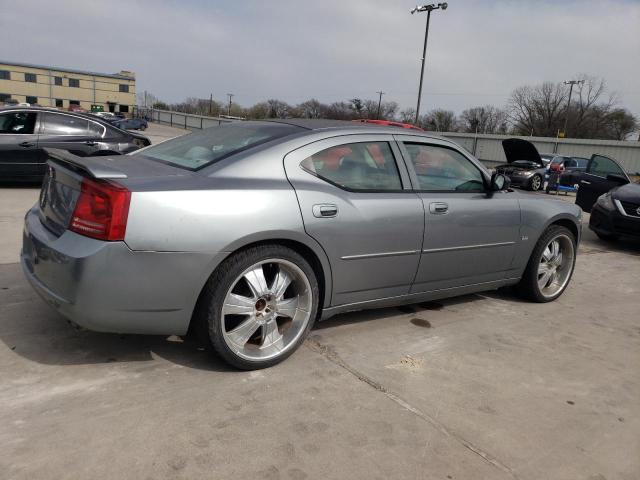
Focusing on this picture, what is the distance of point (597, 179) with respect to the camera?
29.5ft

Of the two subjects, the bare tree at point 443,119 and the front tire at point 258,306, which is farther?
the bare tree at point 443,119

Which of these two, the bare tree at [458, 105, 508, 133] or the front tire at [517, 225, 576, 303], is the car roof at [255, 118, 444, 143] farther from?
the bare tree at [458, 105, 508, 133]

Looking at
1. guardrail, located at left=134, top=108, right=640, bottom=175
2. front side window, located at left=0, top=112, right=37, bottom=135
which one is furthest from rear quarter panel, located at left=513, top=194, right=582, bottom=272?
guardrail, located at left=134, top=108, right=640, bottom=175

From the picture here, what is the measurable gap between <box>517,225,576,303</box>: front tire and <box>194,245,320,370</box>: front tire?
7.78 feet

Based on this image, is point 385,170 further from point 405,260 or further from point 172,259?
point 172,259

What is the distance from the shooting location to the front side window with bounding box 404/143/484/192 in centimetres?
367

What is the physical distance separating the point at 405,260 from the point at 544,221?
1.72 m

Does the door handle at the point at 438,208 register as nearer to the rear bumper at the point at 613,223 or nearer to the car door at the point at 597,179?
the rear bumper at the point at 613,223

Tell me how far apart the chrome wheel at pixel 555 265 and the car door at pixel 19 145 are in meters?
7.83

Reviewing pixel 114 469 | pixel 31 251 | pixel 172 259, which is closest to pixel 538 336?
pixel 172 259

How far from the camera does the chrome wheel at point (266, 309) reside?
9.25 feet

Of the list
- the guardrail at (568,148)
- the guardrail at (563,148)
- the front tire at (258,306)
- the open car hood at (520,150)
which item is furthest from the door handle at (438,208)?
the guardrail at (568,148)

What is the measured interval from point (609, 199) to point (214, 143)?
22.9 feet

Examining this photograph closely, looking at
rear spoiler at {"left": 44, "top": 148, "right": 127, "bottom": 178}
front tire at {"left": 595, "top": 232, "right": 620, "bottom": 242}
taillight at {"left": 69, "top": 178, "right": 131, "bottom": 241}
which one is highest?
rear spoiler at {"left": 44, "top": 148, "right": 127, "bottom": 178}
